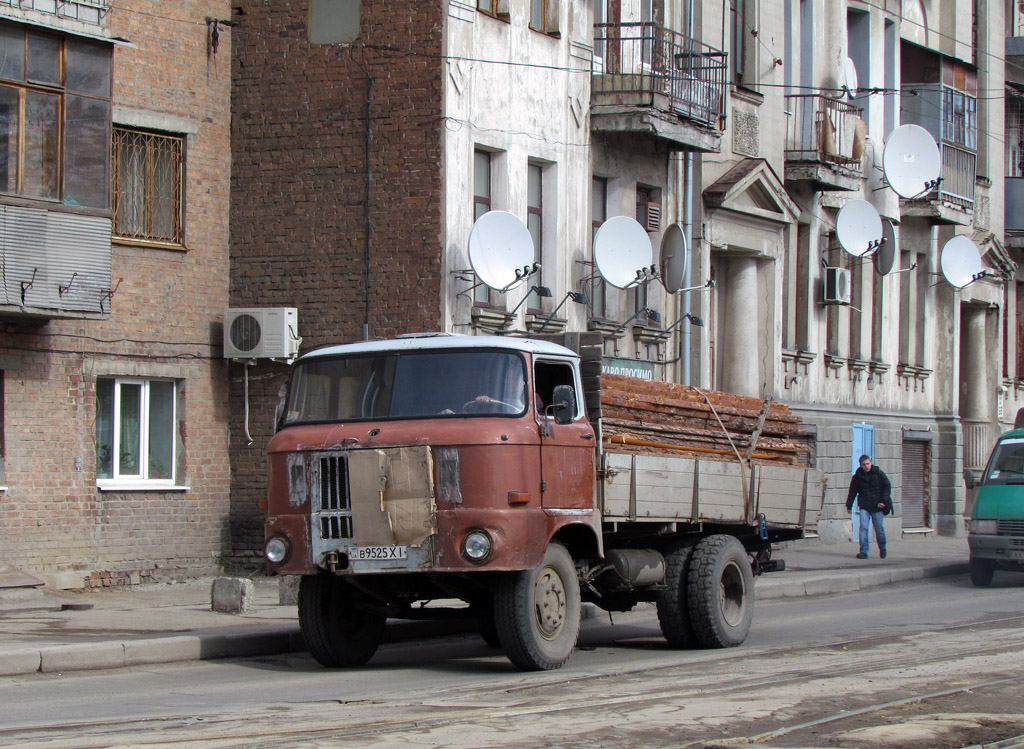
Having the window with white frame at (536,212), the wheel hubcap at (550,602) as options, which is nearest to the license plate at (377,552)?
the wheel hubcap at (550,602)

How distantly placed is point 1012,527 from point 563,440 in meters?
10.5

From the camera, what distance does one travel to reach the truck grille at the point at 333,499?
1073 cm

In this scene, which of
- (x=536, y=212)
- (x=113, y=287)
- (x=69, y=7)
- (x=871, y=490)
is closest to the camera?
(x=69, y=7)

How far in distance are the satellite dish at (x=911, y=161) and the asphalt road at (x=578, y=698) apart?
16.1 metres

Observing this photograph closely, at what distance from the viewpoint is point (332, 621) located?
11.4m

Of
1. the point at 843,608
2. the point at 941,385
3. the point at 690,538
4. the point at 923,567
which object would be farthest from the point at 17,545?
the point at 941,385

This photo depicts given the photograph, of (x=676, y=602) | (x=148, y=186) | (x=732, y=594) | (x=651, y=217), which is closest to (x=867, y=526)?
(x=651, y=217)

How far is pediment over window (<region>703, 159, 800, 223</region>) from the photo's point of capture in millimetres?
24469

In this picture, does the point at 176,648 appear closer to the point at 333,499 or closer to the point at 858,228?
the point at 333,499

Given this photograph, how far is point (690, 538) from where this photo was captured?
42.4ft

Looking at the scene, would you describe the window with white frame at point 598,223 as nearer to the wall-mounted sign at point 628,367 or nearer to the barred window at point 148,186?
the wall-mounted sign at point 628,367

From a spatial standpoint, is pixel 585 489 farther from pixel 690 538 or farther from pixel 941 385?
pixel 941 385

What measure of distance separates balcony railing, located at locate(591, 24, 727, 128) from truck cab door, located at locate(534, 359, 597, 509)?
10648 millimetres

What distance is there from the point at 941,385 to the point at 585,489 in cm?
2345
